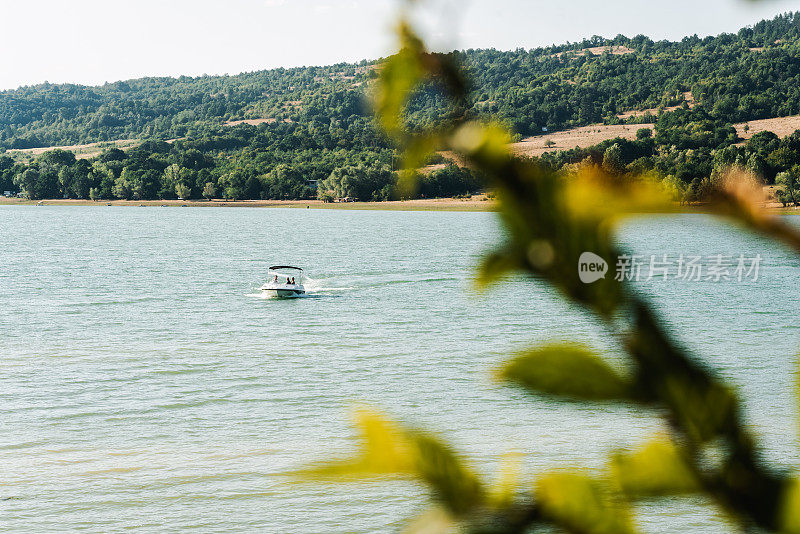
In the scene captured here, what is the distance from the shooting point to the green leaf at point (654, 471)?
2.69 ft

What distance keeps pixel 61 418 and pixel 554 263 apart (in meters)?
27.0

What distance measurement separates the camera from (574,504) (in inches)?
29.4

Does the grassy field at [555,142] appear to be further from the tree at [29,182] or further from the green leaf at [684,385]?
the tree at [29,182]

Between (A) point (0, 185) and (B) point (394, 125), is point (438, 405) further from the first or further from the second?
(A) point (0, 185)

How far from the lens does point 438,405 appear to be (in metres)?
26.5

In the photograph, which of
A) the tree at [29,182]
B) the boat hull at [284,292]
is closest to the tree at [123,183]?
the tree at [29,182]

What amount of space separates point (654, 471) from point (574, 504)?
14cm

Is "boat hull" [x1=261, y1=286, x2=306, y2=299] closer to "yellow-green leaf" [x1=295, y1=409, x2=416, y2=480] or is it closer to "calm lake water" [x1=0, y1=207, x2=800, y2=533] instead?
"calm lake water" [x1=0, y1=207, x2=800, y2=533]

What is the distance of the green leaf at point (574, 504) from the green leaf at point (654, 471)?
0.09 meters

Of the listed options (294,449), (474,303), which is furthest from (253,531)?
(474,303)

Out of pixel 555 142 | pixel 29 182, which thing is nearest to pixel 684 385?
pixel 555 142

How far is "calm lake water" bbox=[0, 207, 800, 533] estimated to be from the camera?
12914mm

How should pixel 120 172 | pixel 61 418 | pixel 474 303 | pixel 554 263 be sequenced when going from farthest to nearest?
1. pixel 120 172
2. pixel 61 418
3. pixel 474 303
4. pixel 554 263

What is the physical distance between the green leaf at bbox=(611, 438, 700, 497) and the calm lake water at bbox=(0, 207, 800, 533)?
0.05 metres
